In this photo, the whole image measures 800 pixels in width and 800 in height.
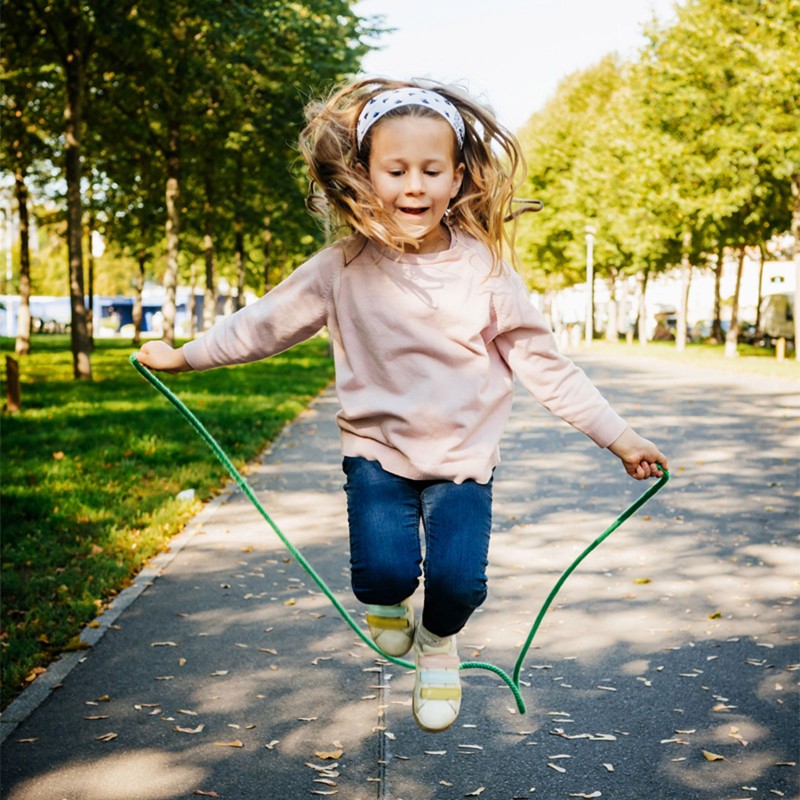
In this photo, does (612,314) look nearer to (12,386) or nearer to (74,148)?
(74,148)

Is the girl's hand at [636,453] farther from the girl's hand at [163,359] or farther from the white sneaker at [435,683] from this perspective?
the girl's hand at [163,359]

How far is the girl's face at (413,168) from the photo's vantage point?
3.40 meters

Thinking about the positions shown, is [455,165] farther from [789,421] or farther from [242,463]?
[789,421]

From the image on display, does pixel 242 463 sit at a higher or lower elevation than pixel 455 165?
lower

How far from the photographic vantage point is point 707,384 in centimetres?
2377

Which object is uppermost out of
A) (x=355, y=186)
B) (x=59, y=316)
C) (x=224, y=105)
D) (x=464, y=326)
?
(x=224, y=105)

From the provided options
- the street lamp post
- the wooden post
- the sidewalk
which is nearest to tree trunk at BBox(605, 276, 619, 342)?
the street lamp post

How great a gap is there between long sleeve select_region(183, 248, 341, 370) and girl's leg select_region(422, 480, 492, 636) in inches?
25.9

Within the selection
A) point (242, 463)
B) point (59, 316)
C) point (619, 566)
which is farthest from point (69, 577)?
point (59, 316)

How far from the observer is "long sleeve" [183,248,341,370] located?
142 inches

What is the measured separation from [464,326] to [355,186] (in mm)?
529

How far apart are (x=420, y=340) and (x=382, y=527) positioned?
574 millimetres

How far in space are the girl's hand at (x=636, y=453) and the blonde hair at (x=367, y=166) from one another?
0.66 metres

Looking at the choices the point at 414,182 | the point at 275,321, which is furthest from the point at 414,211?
the point at 275,321
